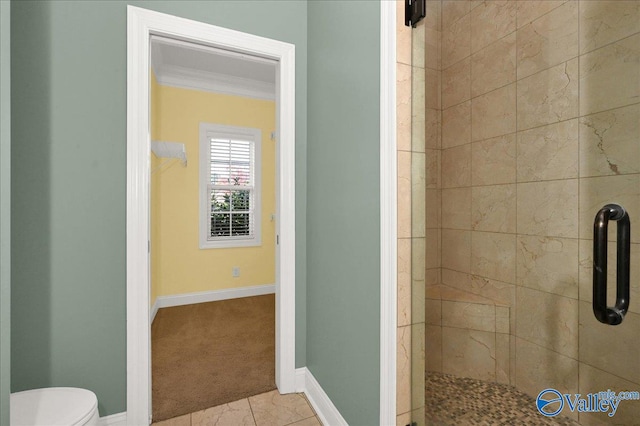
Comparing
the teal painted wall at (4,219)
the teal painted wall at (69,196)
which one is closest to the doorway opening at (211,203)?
the teal painted wall at (69,196)

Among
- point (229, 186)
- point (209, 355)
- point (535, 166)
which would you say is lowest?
point (209, 355)

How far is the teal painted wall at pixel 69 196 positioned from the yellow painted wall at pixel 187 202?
1.82 metres

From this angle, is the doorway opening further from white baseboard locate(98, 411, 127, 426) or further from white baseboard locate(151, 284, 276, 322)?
white baseboard locate(98, 411, 127, 426)

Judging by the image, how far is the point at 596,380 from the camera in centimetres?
104

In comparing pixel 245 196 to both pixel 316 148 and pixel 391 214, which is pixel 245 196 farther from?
pixel 391 214

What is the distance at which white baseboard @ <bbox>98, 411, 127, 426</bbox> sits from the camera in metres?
1.49

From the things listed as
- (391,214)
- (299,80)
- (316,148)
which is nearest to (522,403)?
(391,214)

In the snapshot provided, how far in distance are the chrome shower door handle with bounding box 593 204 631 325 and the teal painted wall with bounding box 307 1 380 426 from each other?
0.68m

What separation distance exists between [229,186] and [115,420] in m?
2.75

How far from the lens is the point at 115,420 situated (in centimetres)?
151

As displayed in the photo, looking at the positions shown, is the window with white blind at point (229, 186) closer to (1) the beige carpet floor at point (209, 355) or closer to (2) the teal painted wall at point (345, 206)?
(1) the beige carpet floor at point (209, 355)

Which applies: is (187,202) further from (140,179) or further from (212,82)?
(140,179)

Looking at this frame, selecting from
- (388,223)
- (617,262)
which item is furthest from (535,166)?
(388,223)

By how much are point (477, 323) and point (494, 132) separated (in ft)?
3.17
